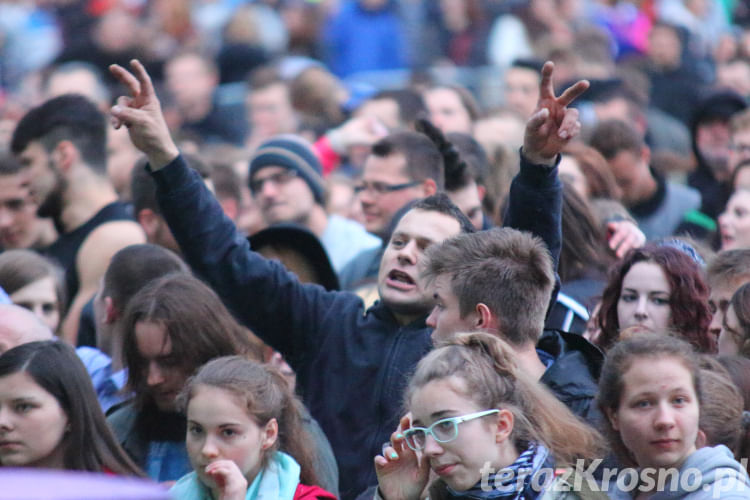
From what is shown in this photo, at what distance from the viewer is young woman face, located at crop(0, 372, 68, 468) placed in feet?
15.0

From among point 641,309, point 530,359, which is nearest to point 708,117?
point 641,309

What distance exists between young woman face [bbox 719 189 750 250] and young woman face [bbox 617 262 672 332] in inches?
60.0

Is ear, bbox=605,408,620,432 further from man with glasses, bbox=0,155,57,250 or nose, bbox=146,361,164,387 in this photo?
man with glasses, bbox=0,155,57,250

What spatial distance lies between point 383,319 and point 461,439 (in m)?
1.28

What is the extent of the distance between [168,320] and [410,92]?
588 centimetres

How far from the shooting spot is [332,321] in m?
5.19

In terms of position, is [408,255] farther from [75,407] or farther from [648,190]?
[648,190]

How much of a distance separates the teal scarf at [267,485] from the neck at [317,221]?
3426 mm

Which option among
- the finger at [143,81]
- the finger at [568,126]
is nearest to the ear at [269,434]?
the finger at [143,81]

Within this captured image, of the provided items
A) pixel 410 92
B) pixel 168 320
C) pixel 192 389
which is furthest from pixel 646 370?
pixel 410 92

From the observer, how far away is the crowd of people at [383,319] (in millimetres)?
4086

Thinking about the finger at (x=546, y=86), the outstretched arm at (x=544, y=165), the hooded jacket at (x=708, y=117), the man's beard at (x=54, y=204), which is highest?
the hooded jacket at (x=708, y=117)

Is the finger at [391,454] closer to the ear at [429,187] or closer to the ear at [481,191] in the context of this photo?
the ear at [429,187]

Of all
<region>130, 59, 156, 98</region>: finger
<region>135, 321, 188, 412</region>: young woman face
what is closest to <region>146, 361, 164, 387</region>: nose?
<region>135, 321, 188, 412</region>: young woman face
